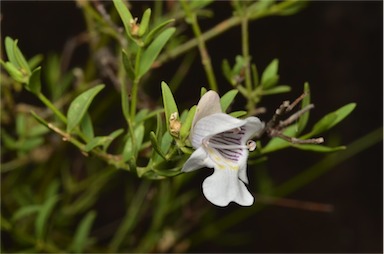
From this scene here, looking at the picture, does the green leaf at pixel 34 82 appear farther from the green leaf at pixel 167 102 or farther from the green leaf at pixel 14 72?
the green leaf at pixel 167 102

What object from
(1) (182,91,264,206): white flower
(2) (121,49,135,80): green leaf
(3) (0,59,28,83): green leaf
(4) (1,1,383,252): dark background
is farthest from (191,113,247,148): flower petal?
(4) (1,1,383,252): dark background

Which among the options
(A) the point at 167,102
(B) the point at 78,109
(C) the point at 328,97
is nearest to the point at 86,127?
(B) the point at 78,109

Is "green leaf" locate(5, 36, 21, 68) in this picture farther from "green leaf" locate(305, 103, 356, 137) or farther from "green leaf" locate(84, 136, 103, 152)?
"green leaf" locate(305, 103, 356, 137)

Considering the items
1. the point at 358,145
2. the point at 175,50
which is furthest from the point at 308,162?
the point at 175,50

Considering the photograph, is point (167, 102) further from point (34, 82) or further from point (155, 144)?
point (34, 82)

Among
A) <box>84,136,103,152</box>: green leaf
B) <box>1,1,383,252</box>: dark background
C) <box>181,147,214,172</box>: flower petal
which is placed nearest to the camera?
<box>181,147,214,172</box>: flower petal

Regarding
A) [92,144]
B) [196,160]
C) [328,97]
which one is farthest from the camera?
[328,97]

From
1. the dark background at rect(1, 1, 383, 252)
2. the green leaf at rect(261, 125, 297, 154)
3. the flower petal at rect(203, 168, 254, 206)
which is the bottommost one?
the flower petal at rect(203, 168, 254, 206)
